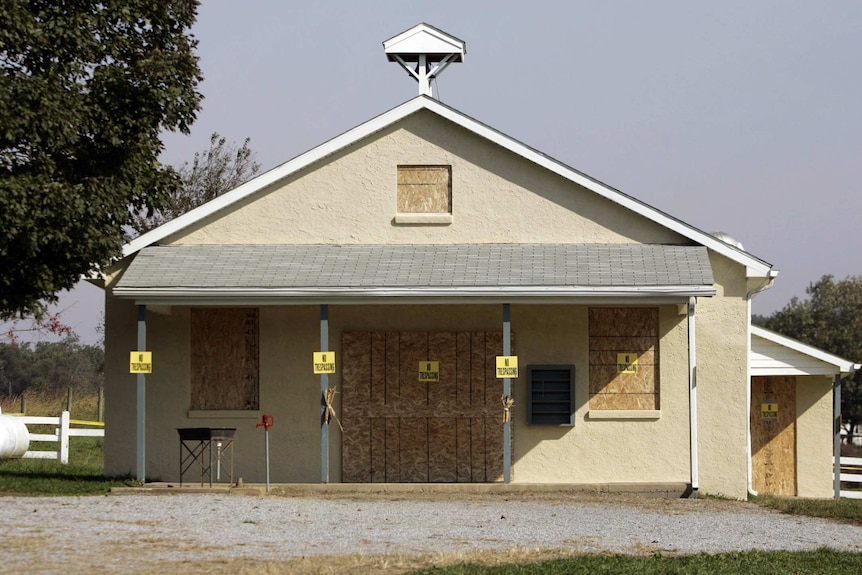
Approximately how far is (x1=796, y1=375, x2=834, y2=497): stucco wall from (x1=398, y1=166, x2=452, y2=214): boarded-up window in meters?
8.58

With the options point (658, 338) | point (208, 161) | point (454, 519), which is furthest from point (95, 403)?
point (454, 519)

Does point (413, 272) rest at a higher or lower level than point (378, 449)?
higher

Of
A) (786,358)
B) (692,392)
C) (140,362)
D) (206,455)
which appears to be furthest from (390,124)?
(786,358)

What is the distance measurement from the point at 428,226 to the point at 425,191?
560 mm

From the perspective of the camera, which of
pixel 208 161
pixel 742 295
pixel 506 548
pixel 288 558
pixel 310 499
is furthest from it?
pixel 208 161

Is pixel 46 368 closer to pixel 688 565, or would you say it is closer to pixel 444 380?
pixel 444 380

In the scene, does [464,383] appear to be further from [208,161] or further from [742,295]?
[208,161]

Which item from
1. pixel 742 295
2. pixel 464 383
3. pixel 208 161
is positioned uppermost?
pixel 208 161

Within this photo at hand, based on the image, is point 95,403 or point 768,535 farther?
point 95,403

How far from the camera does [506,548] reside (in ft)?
42.6

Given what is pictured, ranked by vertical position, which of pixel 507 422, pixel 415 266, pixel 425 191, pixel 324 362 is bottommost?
pixel 507 422

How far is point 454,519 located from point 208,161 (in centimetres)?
3013

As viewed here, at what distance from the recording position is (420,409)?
20938 millimetres

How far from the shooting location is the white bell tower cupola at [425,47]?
22719 millimetres
